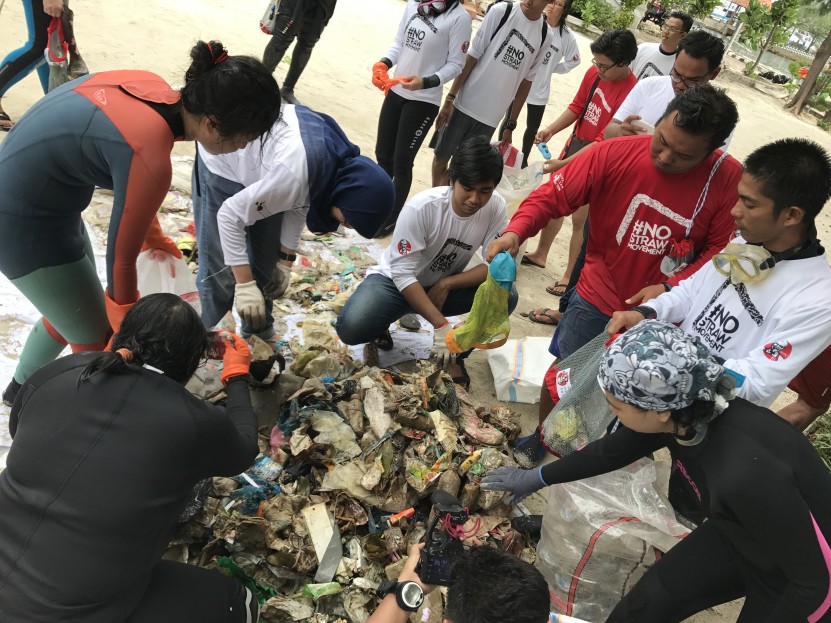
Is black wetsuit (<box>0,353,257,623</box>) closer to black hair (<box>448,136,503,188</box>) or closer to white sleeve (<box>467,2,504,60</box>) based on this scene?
black hair (<box>448,136,503,188</box>)

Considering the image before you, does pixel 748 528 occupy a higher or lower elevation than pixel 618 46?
lower

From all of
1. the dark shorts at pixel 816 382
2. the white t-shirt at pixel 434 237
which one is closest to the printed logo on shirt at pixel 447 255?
the white t-shirt at pixel 434 237

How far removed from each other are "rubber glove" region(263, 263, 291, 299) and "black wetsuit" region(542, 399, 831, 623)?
185cm

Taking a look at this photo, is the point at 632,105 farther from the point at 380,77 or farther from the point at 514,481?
the point at 514,481

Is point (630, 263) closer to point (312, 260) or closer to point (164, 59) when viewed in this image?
point (312, 260)

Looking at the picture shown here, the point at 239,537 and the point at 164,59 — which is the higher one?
the point at 164,59

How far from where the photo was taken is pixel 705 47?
11.3 feet

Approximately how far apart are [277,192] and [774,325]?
1921 mm

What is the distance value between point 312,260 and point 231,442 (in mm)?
2629

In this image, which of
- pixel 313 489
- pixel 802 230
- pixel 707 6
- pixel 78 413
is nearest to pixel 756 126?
pixel 707 6

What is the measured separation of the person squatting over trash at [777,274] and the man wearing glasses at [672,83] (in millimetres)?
1498

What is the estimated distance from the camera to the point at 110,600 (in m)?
1.52

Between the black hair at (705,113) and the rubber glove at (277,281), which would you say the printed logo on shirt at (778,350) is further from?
the rubber glove at (277,281)

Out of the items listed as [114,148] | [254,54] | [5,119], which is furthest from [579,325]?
[254,54]
